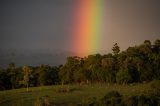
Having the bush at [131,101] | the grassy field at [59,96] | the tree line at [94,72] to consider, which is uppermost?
the tree line at [94,72]

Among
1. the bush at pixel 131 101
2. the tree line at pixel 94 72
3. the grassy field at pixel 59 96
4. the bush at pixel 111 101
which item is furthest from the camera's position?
the tree line at pixel 94 72

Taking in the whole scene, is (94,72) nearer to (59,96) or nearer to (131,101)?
(59,96)

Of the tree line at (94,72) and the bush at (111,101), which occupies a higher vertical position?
the tree line at (94,72)

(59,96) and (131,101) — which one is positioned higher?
(59,96)

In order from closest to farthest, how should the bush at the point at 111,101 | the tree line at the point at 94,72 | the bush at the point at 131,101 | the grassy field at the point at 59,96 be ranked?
1. the bush at the point at 131,101
2. the bush at the point at 111,101
3. the grassy field at the point at 59,96
4. the tree line at the point at 94,72

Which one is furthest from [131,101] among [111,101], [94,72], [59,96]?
[94,72]

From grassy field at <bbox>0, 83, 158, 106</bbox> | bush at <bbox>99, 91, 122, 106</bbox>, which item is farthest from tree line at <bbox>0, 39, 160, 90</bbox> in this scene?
bush at <bbox>99, 91, 122, 106</bbox>

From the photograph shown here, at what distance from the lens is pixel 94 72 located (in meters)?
151

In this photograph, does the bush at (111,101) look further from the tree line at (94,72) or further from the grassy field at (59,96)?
the tree line at (94,72)

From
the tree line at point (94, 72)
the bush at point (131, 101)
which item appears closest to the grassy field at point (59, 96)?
the bush at point (131, 101)

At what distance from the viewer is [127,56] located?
163750 mm

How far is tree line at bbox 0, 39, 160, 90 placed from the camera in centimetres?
14875

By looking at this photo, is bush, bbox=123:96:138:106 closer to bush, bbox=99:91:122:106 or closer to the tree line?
bush, bbox=99:91:122:106

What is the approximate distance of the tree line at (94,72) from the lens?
488ft
